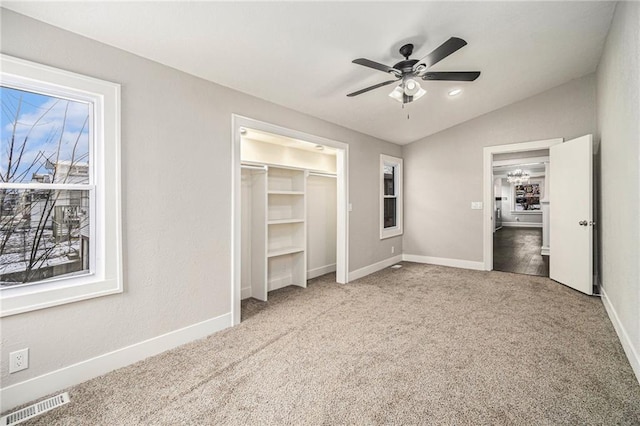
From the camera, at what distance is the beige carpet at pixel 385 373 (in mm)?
1650

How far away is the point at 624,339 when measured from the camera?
2.34m

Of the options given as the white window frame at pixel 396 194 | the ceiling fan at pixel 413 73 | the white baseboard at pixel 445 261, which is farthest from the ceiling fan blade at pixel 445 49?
the white baseboard at pixel 445 261

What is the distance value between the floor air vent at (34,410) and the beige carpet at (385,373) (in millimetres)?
70

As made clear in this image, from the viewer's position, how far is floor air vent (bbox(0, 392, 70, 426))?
63.5 inches

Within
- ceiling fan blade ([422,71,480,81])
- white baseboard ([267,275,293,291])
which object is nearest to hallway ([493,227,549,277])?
white baseboard ([267,275,293,291])

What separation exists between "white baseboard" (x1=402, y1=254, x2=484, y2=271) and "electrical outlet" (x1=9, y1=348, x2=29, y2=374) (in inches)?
219

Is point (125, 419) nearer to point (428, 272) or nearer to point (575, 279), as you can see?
point (428, 272)

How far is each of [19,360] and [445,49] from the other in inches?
138

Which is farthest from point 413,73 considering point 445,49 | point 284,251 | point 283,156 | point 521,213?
point 521,213

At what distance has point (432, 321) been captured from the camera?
116 inches

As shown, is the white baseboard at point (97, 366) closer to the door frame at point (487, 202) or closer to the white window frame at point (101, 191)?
the white window frame at point (101, 191)

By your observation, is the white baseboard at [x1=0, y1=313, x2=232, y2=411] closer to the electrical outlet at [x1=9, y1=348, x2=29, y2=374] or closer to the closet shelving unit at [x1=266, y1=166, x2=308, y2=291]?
the electrical outlet at [x1=9, y1=348, x2=29, y2=374]

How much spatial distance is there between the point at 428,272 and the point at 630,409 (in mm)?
3326

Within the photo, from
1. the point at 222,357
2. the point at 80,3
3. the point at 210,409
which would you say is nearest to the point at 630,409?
the point at 210,409
